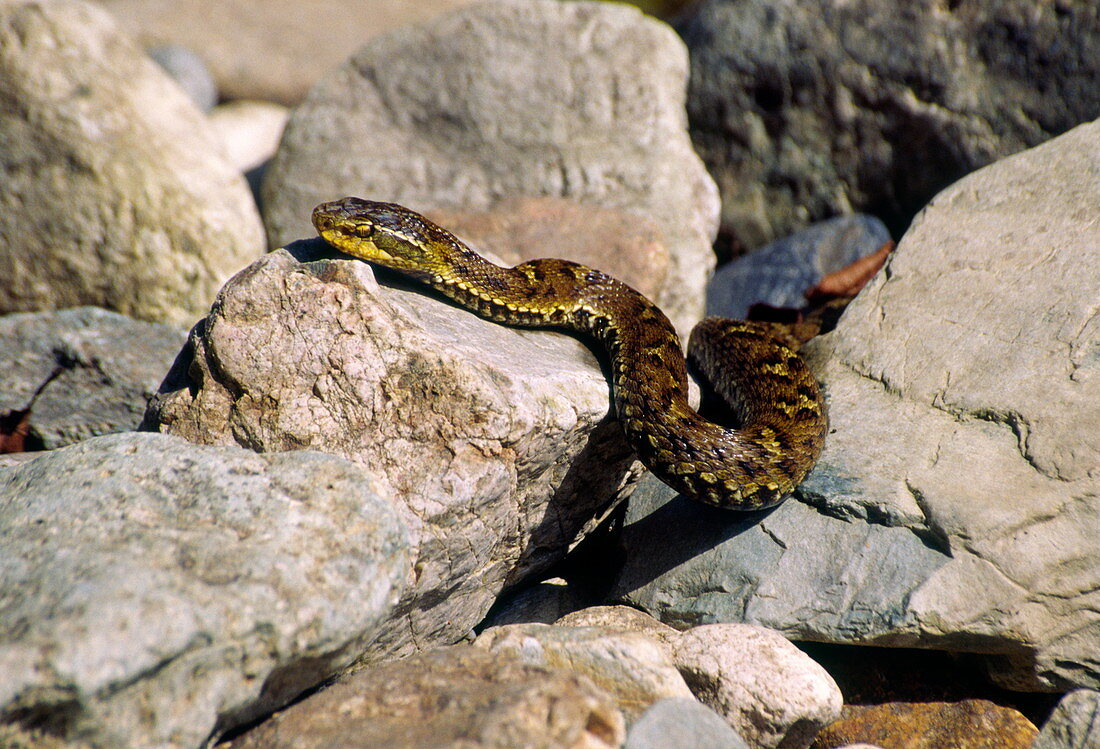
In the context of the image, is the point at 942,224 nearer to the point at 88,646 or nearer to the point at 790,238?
the point at 790,238

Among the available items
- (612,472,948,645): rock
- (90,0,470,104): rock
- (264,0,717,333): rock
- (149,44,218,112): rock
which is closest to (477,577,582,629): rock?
(612,472,948,645): rock

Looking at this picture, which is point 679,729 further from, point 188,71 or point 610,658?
point 188,71

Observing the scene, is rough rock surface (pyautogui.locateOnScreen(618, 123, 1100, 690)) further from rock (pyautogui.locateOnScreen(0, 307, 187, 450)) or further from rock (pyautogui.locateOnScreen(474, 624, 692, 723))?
rock (pyautogui.locateOnScreen(0, 307, 187, 450))

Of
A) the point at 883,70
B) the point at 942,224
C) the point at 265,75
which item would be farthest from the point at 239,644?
the point at 265,75

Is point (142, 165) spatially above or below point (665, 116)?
below

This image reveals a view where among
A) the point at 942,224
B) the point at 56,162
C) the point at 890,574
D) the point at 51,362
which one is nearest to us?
the point at 890,574

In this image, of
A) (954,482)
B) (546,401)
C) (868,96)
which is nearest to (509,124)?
(868,96)

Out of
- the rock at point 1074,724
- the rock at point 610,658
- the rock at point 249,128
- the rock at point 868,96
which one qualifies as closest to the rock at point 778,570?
the rock at point 1074,724
